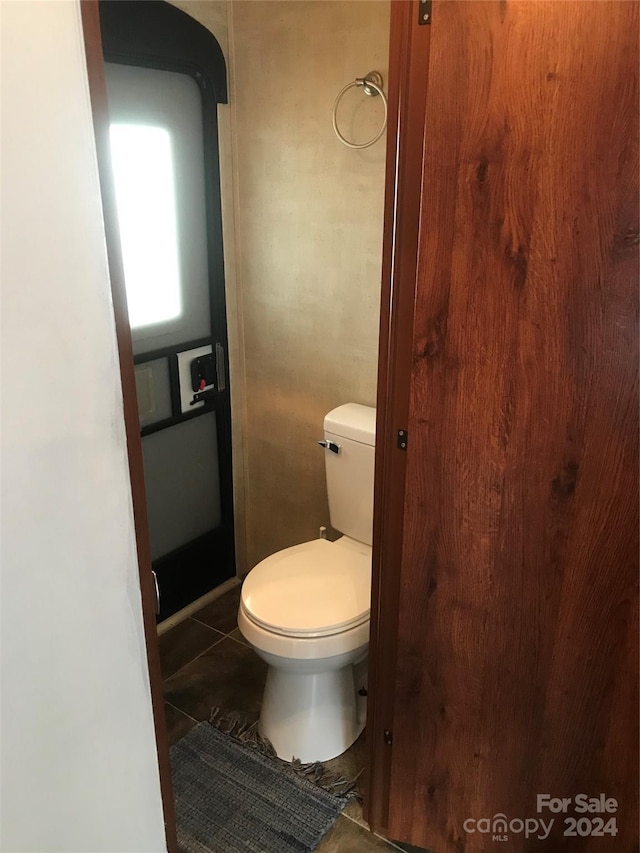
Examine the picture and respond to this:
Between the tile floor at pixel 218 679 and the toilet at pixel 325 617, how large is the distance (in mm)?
133

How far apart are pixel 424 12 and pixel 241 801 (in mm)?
1878

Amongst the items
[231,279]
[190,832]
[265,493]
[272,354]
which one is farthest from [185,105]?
[190,832]

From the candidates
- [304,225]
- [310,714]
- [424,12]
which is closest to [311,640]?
[310,714]

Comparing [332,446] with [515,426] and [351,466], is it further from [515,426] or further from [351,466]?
[515,426]

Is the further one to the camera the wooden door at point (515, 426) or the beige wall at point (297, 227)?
the beige wall at point (297, 227)

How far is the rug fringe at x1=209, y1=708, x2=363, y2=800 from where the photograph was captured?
189cm

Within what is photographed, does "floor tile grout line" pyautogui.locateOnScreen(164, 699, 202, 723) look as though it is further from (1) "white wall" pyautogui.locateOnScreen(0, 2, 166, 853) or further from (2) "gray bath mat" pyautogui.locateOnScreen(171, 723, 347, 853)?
(1) "white wall" pyautogui.locateOnScreen(0, 2, 166, 853)

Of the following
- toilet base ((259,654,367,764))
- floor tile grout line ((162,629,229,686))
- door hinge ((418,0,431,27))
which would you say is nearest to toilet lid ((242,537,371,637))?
toilet base ((259,654,367,764))

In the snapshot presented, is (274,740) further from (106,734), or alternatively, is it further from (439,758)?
(106,734)

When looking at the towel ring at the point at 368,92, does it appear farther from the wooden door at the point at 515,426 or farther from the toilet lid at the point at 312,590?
the toilet lid at the point at 312,590

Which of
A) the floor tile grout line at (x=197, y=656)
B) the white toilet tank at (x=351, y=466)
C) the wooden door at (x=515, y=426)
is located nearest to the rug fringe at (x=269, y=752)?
the floor tile grout line at (x=197, y=656)

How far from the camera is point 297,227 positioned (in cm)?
219

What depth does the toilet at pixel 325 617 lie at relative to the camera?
5.93ft

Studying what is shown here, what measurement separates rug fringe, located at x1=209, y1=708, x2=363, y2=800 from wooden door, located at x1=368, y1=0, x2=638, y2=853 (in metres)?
0.37
